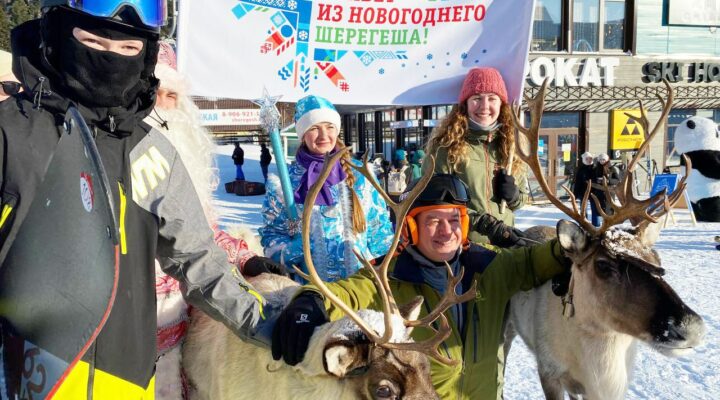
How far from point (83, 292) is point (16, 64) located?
1.95 ft

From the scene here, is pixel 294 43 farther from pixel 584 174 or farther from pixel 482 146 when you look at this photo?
pixel 584 174

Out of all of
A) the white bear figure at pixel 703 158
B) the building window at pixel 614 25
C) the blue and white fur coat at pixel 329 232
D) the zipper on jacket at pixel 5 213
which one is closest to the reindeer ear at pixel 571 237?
the blue and white fur coat at pixel 329 232

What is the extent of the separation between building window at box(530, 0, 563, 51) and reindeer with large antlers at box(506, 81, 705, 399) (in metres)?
13.8

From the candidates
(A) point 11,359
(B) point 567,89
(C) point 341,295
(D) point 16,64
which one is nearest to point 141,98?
(D) point 16,64

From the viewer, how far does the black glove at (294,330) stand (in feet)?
5.58

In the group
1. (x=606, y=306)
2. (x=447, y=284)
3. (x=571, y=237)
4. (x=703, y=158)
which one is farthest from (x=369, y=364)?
(x=703, y=158)

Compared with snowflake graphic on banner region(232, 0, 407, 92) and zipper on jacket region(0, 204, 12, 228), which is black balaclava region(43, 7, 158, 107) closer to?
zipper on jacket region(0, 204, 12, 228)

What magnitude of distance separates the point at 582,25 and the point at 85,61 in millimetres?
17172

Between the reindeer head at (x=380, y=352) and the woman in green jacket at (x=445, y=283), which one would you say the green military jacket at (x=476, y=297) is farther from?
the reindeer head at (x=380, y=352)

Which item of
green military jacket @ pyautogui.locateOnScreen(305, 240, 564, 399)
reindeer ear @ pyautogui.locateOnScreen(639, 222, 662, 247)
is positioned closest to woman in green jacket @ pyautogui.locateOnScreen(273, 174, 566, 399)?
green military jacket @ pyautogui.locateOnScreen(305, 240, 564, 399)

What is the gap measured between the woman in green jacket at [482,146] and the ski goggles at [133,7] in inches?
73.6

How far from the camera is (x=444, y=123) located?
3389 millimetres

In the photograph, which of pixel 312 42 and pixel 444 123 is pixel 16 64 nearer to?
pixel 312 42

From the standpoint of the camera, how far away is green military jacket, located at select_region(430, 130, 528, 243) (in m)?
3.13
